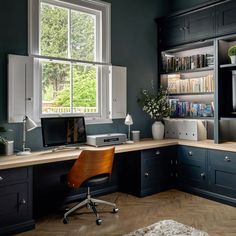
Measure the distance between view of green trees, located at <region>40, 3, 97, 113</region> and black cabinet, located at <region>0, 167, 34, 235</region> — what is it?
3.44 ft

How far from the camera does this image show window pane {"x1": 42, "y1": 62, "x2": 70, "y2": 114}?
11.8ft

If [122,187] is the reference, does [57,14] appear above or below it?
above

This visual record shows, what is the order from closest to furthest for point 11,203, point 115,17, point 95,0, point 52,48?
point 11,203 → point 52,48 → point 95,0 → point 115,17

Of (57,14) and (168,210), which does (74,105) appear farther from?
(168,210)

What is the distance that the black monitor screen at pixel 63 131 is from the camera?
327 centimetres

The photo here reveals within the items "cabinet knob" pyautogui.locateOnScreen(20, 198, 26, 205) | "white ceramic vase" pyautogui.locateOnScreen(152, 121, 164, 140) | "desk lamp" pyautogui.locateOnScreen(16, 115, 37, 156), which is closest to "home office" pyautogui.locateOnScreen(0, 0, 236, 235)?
"cabinet knob" pyautogui.locateOnScreen(20, 198, 26, 205)

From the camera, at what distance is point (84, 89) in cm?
396

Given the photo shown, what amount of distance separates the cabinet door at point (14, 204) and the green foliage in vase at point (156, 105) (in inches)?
87.5

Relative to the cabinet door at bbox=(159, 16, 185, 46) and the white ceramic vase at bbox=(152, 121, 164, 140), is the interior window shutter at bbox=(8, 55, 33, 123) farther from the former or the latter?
the cabinet door at bbox=(159, 16, 185, 46)

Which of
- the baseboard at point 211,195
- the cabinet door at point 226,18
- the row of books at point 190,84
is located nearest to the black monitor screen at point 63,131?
the baseboard at point 211,195

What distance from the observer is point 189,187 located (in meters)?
4.00

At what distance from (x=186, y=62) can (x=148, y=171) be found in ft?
5.88

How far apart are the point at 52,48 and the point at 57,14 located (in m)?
0.45

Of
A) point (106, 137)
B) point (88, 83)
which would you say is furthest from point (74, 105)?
point (106, 137)
